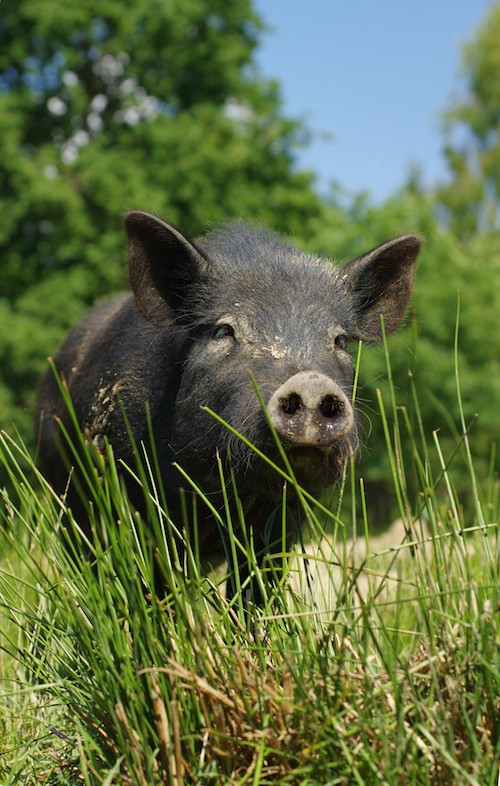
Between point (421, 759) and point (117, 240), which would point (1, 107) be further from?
point (421, 759)

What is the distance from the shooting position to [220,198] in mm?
21875

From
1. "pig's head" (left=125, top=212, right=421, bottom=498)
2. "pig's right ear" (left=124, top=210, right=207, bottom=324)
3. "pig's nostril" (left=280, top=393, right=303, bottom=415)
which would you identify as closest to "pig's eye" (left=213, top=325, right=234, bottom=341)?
"pig's head" (left=125, top=212, right=421, bottom=498)

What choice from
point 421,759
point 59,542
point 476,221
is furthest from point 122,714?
point 476,221

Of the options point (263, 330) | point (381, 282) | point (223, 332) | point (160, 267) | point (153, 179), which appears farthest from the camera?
point (153, 179)

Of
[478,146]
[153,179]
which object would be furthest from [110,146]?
[478,146]

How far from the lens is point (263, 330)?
12.7ft

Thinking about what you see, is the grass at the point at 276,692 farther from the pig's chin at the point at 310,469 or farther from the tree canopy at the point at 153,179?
the tree canopy at the point at 153,179

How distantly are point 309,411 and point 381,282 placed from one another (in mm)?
1797

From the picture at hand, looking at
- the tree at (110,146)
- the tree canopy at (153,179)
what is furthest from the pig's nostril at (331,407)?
the tree at (110,146)

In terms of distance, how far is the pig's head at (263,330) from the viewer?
3309 mm

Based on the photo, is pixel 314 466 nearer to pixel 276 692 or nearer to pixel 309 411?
pixel 309 411

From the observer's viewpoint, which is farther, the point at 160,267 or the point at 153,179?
the point at 153,179

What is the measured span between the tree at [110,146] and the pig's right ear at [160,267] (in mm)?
Result: 14081

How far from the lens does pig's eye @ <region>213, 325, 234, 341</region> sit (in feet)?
13.3
